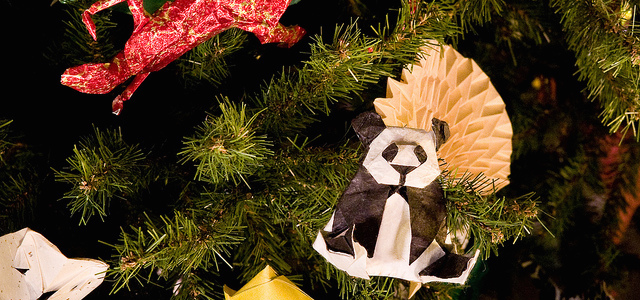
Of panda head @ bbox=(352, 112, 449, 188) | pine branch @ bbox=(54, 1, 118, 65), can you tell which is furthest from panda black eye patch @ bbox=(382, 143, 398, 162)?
pine branch @ bbox=(54, 1, 118, 65)

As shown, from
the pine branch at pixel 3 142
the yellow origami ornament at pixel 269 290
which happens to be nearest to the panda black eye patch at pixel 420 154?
the yellow origami ornament at pixel 269 290

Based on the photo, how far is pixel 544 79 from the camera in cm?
62

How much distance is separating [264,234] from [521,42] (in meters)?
0.42

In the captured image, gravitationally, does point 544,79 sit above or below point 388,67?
below

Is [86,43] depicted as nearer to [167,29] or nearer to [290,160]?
[167,29]

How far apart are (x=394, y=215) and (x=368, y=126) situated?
2.9 inches

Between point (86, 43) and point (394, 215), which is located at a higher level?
point (86, 43)

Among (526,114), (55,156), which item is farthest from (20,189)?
(526,114)

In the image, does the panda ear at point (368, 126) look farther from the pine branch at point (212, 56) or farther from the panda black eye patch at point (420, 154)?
the pine branch at point (212, 56)

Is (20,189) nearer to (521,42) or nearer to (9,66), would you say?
(9,66)

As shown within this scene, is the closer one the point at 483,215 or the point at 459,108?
the point at 483,215

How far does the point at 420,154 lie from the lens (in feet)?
1.09

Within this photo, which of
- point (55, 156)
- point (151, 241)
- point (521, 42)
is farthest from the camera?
point (521, 42)

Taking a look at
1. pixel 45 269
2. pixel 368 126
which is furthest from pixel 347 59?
pixel 45 269
